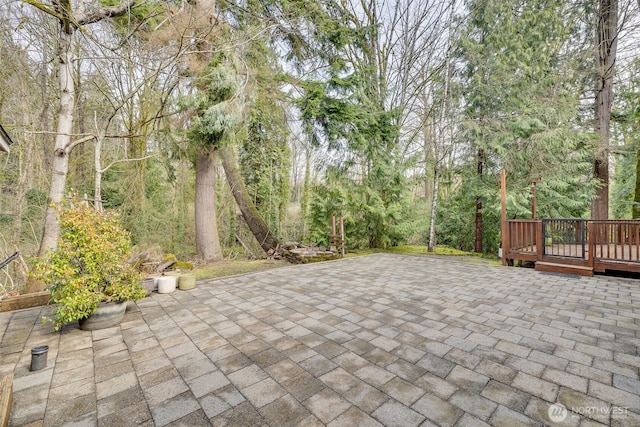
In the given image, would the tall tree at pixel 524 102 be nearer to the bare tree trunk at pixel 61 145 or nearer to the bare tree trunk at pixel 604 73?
the bare tree trunk at pixel 604 73

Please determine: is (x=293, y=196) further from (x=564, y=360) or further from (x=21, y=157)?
(x=564, y=360)

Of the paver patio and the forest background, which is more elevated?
the forest background

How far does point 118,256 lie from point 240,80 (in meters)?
4.76

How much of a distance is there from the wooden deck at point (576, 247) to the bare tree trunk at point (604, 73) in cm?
330

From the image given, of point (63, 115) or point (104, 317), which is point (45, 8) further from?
point (104, 317)

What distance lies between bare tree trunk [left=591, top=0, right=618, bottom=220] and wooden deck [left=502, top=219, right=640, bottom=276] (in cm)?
330

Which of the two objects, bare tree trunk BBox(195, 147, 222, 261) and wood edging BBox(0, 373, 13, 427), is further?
bare tree trunk BBox(195, 147, 222, 261)

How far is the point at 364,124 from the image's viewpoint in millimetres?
8055

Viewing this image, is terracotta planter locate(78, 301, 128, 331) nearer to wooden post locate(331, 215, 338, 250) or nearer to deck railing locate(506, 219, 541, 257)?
wooden post locate(331, 215, 338, 250)

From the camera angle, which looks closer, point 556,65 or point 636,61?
point 636,61

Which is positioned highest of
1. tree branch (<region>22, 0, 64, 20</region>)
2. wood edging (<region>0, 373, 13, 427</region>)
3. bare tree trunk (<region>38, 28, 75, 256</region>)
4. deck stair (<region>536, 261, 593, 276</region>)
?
tree branch (<region>22, 0, 64, 20</region>)

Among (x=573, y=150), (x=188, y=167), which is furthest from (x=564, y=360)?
(x=188, y=167)

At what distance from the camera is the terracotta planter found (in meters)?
2.97

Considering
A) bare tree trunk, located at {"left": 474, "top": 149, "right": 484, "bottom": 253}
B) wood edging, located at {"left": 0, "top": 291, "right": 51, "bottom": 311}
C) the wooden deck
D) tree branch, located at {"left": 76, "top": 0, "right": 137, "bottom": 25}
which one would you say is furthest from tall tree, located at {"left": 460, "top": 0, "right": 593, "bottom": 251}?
wood edging, located at {"left": 0, "top": 291, "right": 51, "bottom": 311}
